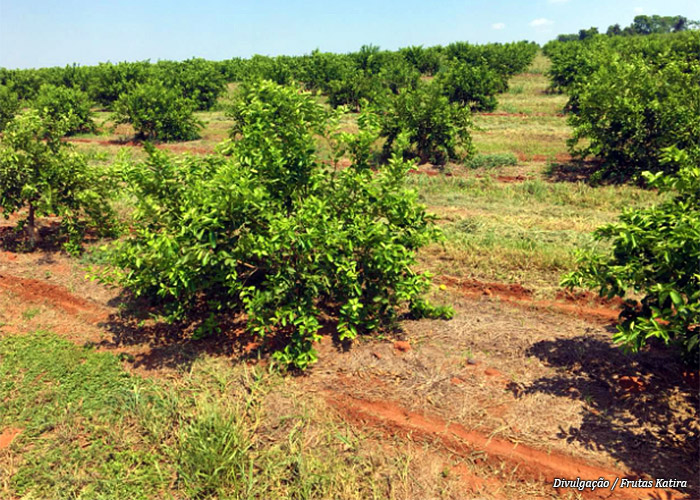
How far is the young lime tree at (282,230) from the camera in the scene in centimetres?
512

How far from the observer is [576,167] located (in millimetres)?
13742

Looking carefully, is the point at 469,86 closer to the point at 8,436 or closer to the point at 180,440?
the point at 180,440

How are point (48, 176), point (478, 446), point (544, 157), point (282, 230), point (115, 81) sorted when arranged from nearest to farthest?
point (478, 446), point (282, 230), point (48, 176), point (544, 157), point (115, 81)

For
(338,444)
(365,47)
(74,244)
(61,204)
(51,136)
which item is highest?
(365,47)

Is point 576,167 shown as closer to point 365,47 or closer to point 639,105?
point 639,105

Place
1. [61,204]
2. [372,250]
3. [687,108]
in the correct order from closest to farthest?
1. [372,250]
2. [61,204]
3. [687,108]

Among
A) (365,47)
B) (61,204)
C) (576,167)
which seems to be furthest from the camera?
(365,47)

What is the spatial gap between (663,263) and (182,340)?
5159mm

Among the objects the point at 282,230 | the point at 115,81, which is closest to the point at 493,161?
the point at 282,230

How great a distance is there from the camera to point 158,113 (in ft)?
66.0

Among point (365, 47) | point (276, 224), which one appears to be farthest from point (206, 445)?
point (365, 47)

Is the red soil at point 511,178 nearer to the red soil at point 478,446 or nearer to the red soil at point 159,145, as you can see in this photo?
the red soil at point 478,446

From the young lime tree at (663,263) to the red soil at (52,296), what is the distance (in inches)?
237

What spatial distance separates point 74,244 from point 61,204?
0.70m
